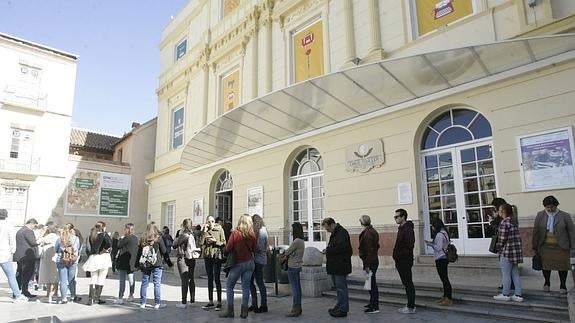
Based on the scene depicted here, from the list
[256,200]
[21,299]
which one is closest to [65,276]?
[21,299]

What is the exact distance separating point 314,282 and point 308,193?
172 inches

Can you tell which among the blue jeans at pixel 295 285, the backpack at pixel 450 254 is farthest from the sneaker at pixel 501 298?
the blue jeans at pixel 295 285

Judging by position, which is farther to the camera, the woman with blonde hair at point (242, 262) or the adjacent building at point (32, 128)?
the adjacent building at point (32, 128)

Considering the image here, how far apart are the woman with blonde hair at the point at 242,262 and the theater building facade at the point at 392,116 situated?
3457 millimetres

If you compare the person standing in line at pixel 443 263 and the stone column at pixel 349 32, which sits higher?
the stone column at pixel 349 32

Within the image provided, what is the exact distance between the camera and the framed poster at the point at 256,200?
13.0 meters

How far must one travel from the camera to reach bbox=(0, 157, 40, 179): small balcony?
1731cm

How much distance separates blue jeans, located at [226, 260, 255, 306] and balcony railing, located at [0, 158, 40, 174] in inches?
635

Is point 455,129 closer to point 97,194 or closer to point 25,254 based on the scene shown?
A: point 25,254

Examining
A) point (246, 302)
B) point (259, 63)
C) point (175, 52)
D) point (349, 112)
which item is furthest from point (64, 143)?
point (246, 302)

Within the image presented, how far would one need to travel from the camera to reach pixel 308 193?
11.8 m

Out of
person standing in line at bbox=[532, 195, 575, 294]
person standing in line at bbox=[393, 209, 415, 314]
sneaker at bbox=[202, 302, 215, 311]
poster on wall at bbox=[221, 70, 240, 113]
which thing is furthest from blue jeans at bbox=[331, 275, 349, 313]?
poster on wall at bbox=[221, 70, 240, 113]

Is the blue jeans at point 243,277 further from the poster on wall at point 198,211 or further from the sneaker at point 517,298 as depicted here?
the poster on wall at point 198,211

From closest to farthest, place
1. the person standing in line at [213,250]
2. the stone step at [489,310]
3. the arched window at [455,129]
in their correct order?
the stone step at [489,310] → the person standing in line at [213,250] → the arched window at [455,129]
